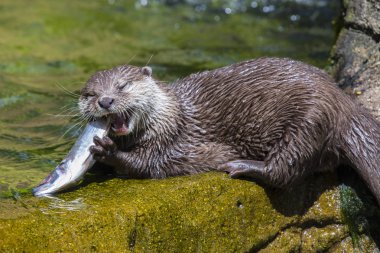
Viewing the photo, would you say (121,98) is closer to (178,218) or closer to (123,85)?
(123,85)

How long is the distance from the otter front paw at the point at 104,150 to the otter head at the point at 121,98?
0.10 m

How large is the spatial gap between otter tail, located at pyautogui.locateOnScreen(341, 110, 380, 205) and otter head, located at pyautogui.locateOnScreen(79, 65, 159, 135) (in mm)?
985

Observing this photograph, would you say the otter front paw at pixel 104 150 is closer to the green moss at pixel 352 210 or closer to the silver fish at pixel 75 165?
the silver fish at pixel 75 165

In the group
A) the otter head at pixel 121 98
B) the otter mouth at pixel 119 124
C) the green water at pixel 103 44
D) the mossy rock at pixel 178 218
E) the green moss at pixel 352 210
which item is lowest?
the green water at pixel 103 44

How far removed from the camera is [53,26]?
776 centimetres

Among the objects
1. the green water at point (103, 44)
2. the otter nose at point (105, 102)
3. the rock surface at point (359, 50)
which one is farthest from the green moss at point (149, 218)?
the rock surface at point (359, 50)

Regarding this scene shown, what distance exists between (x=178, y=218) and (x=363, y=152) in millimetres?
988

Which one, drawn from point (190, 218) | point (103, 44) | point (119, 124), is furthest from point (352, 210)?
point (103, 44)

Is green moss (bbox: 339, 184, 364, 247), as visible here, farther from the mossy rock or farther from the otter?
the otter

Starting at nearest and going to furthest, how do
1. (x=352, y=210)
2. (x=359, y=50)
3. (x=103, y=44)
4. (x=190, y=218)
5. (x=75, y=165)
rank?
(x=190, y=218), (x=75, y=165), (x=352, y=210), (x=359, y=50), (x=103, y=44)

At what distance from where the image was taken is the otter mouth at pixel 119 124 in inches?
151

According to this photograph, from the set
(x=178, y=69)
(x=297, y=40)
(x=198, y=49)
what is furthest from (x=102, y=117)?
(x=297, y=40)

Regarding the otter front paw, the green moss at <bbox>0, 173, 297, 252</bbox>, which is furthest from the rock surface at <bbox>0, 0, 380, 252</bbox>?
the otter front paw

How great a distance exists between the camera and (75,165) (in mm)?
3684
